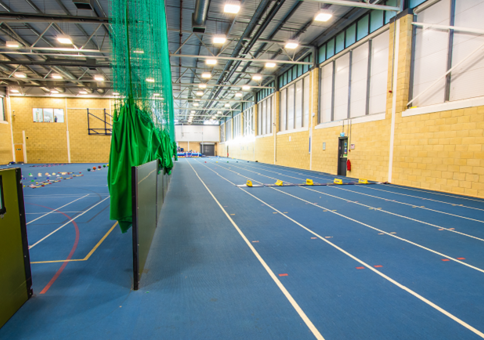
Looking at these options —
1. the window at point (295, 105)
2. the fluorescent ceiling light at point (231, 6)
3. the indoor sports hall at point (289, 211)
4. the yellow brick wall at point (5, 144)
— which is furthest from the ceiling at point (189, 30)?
the yellow brick wall at point (5, 144)

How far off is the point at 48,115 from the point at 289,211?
2973 centimetres

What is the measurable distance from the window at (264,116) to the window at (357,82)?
901cm

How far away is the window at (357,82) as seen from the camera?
1147cm

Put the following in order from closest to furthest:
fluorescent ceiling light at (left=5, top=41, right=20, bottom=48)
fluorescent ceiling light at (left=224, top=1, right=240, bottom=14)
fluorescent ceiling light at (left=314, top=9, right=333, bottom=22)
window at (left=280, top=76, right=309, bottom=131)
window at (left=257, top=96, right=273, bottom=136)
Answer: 1. fluorescent ceiling light at (left=224, top=1, right=240, bottom=14)
2. fluorescent ceiling light at (left=314, top=9, right=333, bottom=22)
3. fluorescent ceiling light at (left=5, top=41, right=20, bottom=48)
4. window at (left=280, top=76, right=309, bottom=131)
5. window at (left=257, top=96, right=273, bottom=136)

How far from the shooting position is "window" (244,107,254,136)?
30.1 meters

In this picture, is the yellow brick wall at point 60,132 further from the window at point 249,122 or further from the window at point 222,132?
the window at point 222,132

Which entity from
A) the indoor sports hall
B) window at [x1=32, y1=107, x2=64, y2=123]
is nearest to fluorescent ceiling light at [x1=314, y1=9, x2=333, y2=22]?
the indoor sports hall

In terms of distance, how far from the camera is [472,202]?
287 inches

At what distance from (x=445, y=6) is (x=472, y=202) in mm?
7002

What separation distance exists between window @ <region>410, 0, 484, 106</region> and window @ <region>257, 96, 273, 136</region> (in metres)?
15.3

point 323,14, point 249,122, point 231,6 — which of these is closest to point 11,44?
point 231,6

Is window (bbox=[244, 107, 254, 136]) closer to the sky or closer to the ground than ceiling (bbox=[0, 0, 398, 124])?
closer to the ground

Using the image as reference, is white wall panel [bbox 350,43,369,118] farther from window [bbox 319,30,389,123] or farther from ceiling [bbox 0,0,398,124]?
ceiling [bbox 0,0,398,124]

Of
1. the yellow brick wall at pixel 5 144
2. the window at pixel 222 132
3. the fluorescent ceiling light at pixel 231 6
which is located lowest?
the yellow brick wall at pixel 5 144
